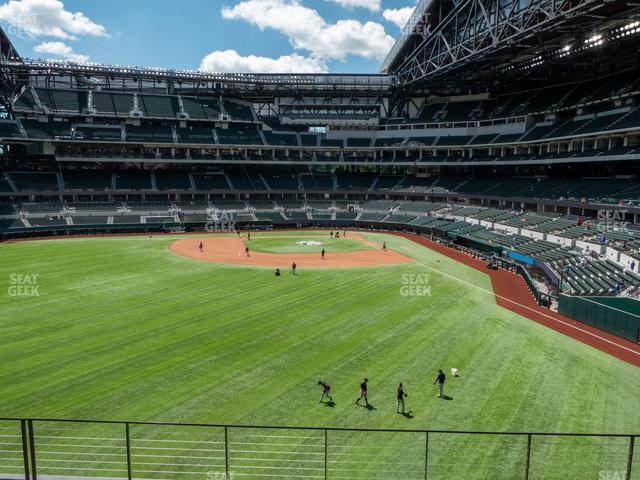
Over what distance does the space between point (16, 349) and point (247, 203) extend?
6259 centimetres

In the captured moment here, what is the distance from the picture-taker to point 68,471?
12148mm

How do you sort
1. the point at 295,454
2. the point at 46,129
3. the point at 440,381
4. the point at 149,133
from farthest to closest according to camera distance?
the point at 149,133
the point at 46,129
the point at 440,381
the point at 295,454

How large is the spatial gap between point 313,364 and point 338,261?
1040 inches

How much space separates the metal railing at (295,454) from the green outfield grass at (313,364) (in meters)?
0.12

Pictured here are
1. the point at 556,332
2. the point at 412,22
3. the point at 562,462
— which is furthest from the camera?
the point at 412,22

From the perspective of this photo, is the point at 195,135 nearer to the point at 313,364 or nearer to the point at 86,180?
the point at 86,180

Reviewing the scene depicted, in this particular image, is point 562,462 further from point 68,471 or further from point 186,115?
Result: point 186,115

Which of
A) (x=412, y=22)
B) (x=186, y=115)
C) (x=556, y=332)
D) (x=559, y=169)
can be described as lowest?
(x=556, y=332)

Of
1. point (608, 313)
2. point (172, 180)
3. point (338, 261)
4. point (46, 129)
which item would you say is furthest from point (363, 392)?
point (46, 129)

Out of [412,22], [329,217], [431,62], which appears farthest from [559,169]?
[329,217]

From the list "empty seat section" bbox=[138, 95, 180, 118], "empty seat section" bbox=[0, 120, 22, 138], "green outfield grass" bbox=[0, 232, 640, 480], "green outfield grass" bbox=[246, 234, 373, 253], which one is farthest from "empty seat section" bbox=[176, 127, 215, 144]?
"green outfield grass" bbox=[0, 232, 640, 480]

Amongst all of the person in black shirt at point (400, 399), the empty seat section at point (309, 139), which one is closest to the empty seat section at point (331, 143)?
the empty seat section at point (309, 139)

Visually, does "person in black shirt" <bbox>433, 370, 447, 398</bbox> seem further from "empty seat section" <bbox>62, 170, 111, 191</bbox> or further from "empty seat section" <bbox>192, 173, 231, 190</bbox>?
"empty seat section" <bbox>62, 170, 111, 191</bbox>

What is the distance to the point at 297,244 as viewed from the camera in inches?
2295
